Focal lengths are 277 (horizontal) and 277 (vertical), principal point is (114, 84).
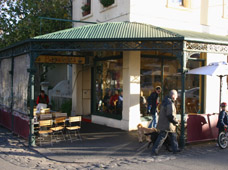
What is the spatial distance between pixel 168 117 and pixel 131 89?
11.5 feet

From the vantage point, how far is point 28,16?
14.7 m

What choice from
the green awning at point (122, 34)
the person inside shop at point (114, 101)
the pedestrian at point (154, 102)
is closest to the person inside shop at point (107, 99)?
the person inside shop at point (114, 101)

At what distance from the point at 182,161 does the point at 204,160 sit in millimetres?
588

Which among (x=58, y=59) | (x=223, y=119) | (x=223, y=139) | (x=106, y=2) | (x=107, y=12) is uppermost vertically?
(x=106, y=2)

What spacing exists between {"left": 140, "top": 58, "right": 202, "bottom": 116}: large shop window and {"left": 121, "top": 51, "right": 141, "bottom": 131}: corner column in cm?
38

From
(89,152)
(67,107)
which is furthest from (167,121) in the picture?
(67,107)

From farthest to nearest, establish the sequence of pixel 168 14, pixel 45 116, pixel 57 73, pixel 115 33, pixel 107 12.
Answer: pixel 57 73, pixel 107 12, pixel 168 14, pixel 45 116, pixel 115 33

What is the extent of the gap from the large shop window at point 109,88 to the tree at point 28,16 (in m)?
4.12

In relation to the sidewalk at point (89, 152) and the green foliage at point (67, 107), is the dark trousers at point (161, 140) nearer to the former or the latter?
the sidewalk at point (89, 152)

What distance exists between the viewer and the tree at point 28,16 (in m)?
14.5

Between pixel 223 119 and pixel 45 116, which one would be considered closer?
pixel 223 119

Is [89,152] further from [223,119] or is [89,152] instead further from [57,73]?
[57,73]

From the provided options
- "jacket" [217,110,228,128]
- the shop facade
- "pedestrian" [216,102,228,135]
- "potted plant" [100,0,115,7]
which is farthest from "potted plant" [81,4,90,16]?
"jacket" [217,110,228,128]

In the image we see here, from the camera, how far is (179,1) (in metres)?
12.0
